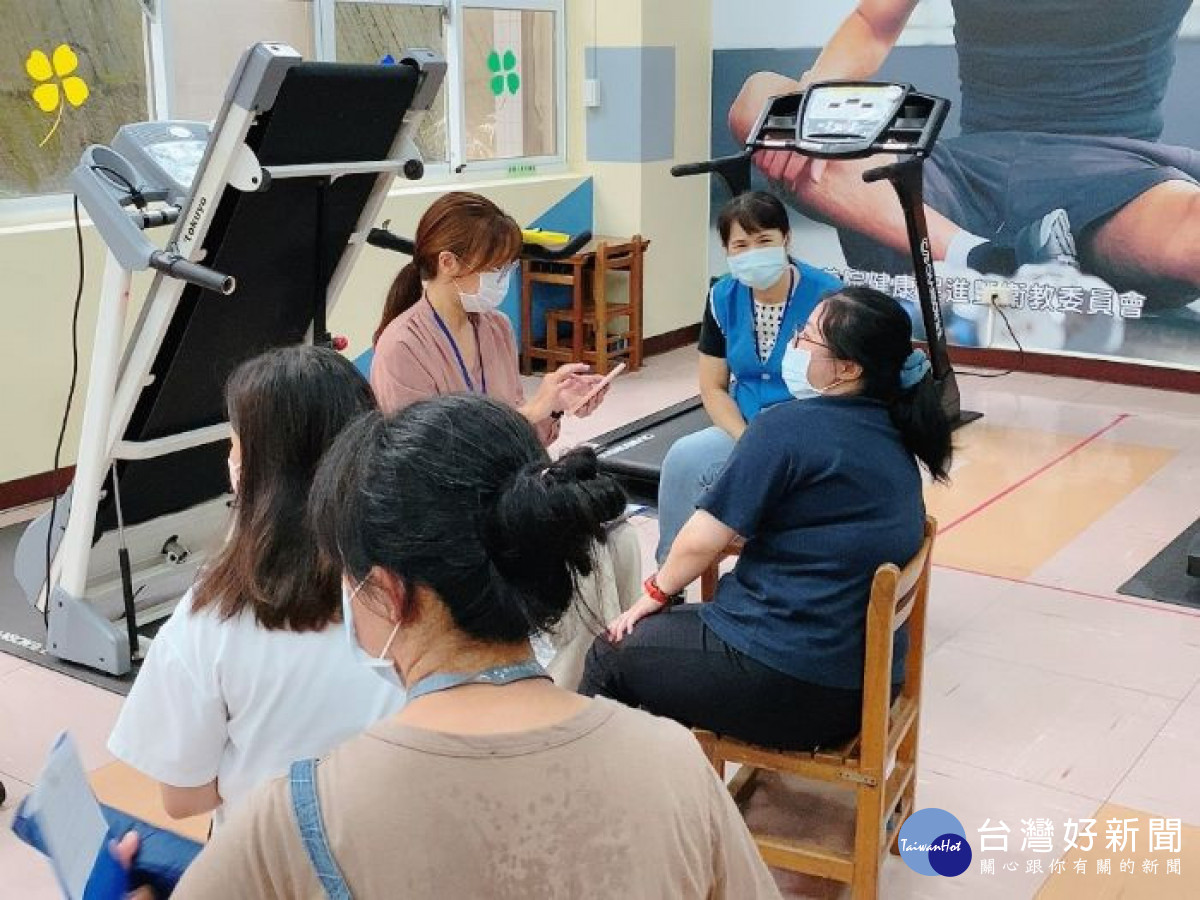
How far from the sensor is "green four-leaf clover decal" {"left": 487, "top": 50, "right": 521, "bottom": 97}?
7.21m

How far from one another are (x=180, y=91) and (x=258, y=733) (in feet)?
14.6

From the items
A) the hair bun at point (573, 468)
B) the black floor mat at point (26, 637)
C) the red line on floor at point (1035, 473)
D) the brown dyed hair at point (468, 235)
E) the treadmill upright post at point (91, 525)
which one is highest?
the hair bun at point (573, 468)

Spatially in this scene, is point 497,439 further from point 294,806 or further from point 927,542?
point 927,542

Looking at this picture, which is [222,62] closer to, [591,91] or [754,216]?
[591,91]

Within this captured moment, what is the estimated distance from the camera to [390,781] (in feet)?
3.49

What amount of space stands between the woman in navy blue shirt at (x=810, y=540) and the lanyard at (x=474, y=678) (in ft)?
3.97

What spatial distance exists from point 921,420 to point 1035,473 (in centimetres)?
336

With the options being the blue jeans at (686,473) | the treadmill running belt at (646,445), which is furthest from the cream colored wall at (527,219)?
the blue jeans at (686,473)

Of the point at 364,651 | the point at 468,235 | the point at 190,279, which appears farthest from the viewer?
the point at 468,235

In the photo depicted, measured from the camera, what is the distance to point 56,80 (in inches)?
198

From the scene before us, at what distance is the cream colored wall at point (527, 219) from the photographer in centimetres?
488

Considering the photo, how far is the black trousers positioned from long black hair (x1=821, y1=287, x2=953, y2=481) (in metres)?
0.49

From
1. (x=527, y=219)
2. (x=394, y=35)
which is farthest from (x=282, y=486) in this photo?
(x=527, y=219)

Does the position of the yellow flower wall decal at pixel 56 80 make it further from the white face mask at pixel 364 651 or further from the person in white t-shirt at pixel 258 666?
the white face mask at pixel 364 651
